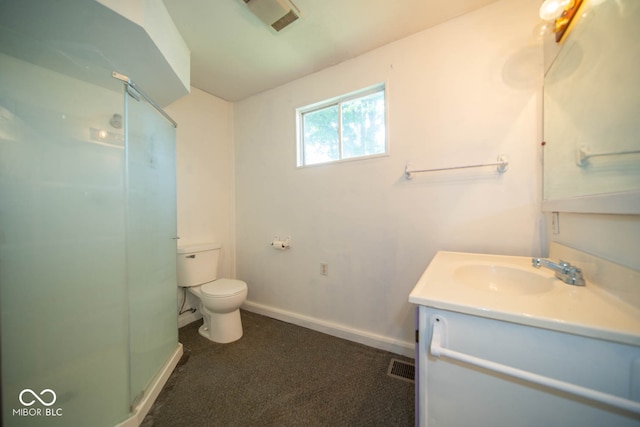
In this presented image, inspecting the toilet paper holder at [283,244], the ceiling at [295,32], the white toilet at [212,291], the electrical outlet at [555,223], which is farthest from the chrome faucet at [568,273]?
the white toilet at [212,291]

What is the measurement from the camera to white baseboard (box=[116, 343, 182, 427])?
108cm

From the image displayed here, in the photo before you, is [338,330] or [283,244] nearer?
[338,330]

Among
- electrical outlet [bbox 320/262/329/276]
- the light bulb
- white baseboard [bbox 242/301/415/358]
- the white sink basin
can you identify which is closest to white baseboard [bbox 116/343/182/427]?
white baseboard [bbox 242/301/415/358]

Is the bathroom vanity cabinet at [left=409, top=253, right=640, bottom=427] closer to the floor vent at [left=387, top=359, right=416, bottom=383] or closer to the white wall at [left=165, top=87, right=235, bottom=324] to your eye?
the floor vent at [left=387, top=359, right=416, bottom=383]

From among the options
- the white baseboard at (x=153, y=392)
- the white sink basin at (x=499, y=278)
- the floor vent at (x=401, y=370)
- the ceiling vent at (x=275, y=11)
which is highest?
the ceiling vent at (x=275, y=11)

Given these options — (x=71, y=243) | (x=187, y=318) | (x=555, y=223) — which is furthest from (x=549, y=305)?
(x=187, y=318)

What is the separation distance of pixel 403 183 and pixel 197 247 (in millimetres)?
1922

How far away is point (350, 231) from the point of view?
1.83 metres

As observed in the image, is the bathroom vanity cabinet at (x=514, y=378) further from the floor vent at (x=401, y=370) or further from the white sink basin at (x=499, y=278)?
the floor vent at (x=401, y=370)

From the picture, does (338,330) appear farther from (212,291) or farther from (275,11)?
(275,11)

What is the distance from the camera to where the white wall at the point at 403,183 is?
1297 mm

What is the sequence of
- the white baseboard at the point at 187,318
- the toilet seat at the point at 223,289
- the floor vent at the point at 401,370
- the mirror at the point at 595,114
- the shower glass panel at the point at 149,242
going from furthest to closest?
the white baseboard at the point at 187,318, the toilet seat at the point at 223,289, the floor vent at the point at 401,370, the shower glass panel at the point at 149,242, the mirror at the point at 595,114

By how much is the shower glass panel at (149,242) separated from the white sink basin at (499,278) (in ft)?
5.78

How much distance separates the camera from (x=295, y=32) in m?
1.54
